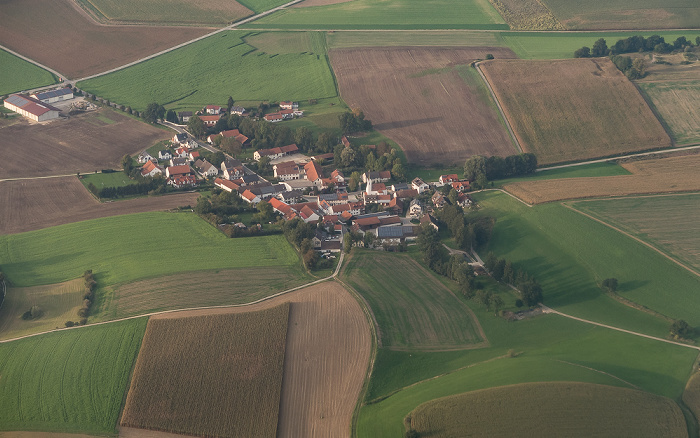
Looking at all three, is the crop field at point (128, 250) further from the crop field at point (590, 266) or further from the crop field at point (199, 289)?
the crop field at point (590, 266)

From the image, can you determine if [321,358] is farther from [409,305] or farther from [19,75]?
[19,75]

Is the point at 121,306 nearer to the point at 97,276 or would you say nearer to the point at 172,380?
the point at 97,276

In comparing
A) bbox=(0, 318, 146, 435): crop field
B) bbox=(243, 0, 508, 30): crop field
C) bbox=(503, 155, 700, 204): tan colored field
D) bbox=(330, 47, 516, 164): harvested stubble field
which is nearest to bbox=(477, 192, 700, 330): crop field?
bbox=(503, 155, 700, 204): tan colored field

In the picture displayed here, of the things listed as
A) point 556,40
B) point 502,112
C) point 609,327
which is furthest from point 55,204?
point 556,40

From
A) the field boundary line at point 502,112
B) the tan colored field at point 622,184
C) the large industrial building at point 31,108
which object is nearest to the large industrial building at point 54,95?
the large industrial building at point 31,108

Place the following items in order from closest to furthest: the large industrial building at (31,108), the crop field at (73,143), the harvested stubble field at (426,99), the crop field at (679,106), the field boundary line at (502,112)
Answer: the crop field at (73,143) < the field boundary line at (502,112) < the harvested stubble field at (426,99) < the crop field at (679,106) < the large industrial building at (31,108)

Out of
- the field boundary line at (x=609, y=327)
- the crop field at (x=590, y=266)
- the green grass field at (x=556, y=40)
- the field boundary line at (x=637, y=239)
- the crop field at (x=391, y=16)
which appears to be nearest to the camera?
the field boundary line at (x=609, y=327)
